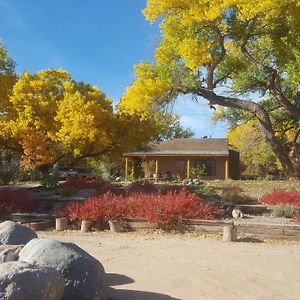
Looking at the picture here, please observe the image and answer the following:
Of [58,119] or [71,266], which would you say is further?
[58,119]

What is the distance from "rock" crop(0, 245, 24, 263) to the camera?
19.9 ft

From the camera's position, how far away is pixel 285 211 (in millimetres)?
14531

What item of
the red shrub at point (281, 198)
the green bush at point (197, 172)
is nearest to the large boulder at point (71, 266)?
the red shrub at point (281, 198)

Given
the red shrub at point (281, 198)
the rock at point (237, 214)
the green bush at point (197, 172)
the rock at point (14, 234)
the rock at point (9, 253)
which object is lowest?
the rock at point (9, 253)

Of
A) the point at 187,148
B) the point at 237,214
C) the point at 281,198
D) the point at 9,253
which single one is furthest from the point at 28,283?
the point at 187,148

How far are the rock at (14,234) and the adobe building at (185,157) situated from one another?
3268 centimetres

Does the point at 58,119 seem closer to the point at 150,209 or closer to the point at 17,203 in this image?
the point at 17,203

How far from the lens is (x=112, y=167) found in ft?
148

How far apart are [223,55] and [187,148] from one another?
21.0 m

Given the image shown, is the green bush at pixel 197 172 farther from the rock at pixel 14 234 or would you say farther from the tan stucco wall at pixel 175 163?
the rock at pixel 14 234

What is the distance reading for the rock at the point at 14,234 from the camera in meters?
7.32

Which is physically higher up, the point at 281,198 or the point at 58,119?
the point at 58,119

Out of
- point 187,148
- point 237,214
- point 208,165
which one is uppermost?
point 187,148

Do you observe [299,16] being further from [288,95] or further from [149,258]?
[149,258]
